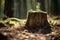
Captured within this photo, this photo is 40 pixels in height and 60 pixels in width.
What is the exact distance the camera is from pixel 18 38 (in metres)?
7.02

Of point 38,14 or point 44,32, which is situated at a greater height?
point 38,14

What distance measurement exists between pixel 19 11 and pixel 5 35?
29.1 meters

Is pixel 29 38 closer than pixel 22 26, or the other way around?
pixel 29 38

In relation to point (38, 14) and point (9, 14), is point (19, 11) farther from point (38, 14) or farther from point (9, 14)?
point (38, 14)

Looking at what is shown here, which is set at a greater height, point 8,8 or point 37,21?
point 8,8

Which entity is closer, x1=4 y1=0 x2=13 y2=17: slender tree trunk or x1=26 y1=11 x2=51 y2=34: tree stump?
x1=26 y1=11 x2=51 y2=34: tree stump

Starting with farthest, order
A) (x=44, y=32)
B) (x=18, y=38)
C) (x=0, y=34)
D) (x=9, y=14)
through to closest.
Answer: (x=9, y=14) → (x=44, y=32) → (x=18, y=38) → (x=0, y=34)

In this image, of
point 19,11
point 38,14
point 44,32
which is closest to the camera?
point 44,32

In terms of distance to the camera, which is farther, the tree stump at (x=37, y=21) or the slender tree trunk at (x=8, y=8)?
the slender tree trunk at (x=8, y=8)

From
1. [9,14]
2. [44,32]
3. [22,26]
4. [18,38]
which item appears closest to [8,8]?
[9,14]

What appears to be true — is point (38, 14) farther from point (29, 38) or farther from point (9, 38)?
point (9, 38)

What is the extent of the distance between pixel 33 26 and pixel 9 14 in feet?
17.7

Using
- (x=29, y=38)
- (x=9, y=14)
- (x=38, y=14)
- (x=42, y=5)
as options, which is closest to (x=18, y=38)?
(x=29, y=38)

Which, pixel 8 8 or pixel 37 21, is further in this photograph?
pixel 8 8
